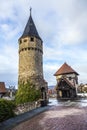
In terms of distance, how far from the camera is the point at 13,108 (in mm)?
17641

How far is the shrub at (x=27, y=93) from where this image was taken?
3281 cm

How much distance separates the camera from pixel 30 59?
120 ft

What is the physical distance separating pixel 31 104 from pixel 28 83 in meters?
11.1

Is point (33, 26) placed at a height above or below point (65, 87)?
above

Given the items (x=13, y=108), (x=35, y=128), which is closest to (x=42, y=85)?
(x=13, y=108)

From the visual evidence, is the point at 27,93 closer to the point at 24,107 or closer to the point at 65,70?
the point at 24,107

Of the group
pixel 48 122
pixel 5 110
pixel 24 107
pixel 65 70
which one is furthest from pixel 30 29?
pixel 48 122

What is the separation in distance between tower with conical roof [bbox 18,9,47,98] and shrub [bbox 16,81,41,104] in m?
1.32

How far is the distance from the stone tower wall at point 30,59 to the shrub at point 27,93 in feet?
6.29

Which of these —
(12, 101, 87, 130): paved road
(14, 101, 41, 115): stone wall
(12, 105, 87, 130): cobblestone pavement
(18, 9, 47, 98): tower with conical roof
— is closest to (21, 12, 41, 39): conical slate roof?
(18, 9, 47, 98): tower with conical roof

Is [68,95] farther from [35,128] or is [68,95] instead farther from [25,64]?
[35,128]

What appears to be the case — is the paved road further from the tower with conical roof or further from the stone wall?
the tower with conical roof

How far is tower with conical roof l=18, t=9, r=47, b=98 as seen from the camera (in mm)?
36312

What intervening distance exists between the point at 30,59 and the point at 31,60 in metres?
0.27
